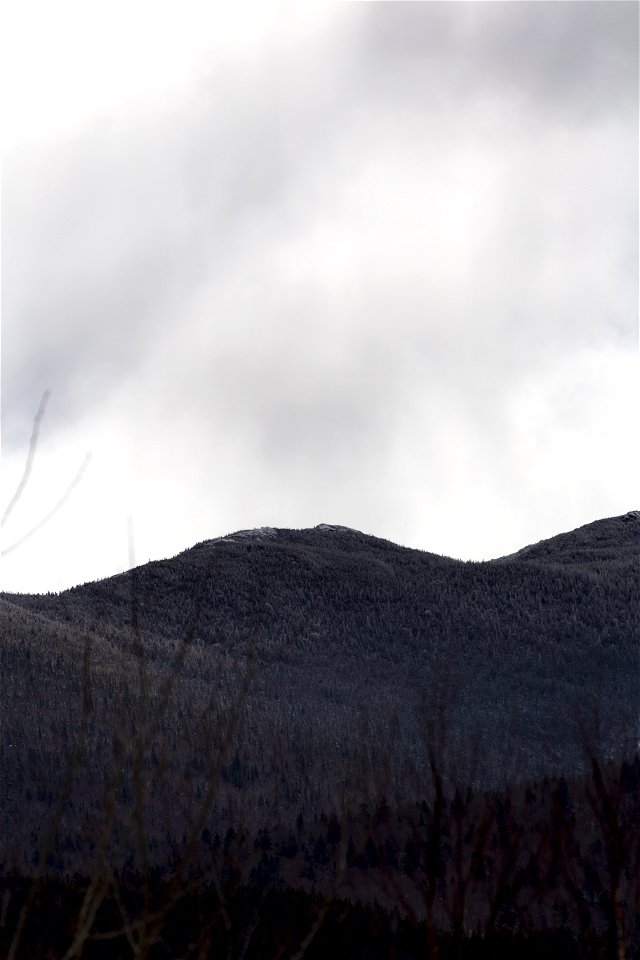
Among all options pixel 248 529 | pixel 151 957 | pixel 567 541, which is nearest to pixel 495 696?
pixel 151 957

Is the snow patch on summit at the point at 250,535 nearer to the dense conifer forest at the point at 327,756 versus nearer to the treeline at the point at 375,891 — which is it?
the dense conifer forest at the point at 327,756

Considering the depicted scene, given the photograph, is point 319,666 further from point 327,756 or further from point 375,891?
point 375,891

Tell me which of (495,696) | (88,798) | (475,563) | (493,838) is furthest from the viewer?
(475,563)

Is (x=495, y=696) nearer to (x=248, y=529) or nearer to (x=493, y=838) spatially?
(x=493, y=838)

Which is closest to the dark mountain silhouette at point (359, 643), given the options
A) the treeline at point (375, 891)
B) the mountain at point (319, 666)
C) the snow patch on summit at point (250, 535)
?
the mountain at point (319, 666)

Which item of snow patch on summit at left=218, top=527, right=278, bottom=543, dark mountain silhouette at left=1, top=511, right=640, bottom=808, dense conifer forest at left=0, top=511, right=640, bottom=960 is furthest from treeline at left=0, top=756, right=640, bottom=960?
snow patch on summit at left=218, top=527, right=278, bottom=543

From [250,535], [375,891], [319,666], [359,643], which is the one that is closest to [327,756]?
[375,891]

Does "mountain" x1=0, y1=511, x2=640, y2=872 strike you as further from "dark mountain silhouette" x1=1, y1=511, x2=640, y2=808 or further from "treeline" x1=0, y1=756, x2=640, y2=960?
"treeline" x1=0, y1=756, x2=640, y2=960
